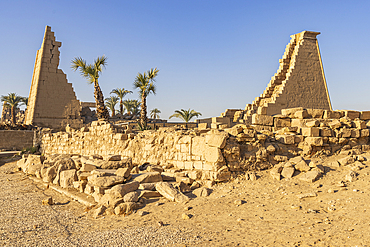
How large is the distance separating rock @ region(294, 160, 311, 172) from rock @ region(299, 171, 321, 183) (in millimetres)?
201

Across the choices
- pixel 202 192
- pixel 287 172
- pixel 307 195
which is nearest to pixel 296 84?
pixel 287 172

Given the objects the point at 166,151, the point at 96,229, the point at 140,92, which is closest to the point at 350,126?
the point at 166,151

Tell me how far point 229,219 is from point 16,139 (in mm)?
19994

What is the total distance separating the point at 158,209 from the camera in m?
5.40

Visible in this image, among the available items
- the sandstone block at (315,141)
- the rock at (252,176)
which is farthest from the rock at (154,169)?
the sandstone block at (315,141)

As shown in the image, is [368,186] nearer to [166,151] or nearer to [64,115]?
[166,151]

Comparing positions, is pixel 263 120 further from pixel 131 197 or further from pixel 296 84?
pixel 296 84

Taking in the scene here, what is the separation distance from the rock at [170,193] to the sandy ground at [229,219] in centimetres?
15

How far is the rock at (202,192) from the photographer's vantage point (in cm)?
607

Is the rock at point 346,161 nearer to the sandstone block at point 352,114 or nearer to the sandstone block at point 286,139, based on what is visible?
the sandstone block at point 286,139

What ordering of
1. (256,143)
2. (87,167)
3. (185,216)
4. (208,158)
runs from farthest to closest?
(87,167), (256,143), (208,158), (185,216)

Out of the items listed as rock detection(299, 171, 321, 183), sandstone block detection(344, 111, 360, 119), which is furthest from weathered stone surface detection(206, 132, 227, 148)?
sandstone block detection(344, 111, 360, 119)

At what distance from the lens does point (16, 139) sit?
65.8 feet

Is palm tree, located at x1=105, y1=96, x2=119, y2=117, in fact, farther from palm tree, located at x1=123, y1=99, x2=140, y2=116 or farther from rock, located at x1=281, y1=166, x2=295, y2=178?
rock, located at x1=281, y1=166, x2=295, y2=178
